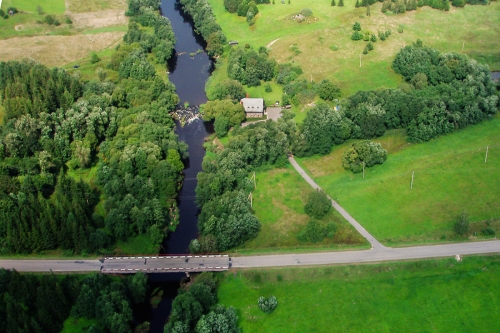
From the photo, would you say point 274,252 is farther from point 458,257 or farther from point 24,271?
point 24,271

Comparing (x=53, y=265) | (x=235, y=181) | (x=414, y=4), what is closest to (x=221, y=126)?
(x=235, y=181)

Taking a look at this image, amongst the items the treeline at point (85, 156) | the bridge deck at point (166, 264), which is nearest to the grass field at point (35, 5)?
the treeline at point (85, 156)

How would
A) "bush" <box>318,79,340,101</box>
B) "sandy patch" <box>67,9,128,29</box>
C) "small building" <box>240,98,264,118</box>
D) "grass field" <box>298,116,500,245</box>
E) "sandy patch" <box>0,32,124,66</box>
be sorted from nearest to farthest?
"grass field" <box>298,116,500,245</box> < "small building" <box>240,98,264,118</box> < "bush" <box>318,79,340,101</box> < "sandy patch" <box>0,32,124,66</box> < "sandy patch" <box>67,9,128,29</box>

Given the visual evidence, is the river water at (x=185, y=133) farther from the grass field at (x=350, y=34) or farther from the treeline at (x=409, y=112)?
the treeline at (x=409, y=112)

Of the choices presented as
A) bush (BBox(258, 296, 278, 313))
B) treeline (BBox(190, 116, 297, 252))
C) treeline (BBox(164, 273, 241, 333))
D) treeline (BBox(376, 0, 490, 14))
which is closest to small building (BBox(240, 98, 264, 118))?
treeline (BBox(190, 116, 297, 252))

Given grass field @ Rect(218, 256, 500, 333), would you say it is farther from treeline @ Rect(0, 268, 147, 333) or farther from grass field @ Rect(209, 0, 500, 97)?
grass field @ Rect(209, 0, 500, 97)

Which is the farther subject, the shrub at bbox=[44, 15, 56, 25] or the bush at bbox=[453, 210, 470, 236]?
the shrub at bbox=[44, 15, 56, 25]

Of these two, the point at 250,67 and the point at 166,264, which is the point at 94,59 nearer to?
the point at 250,67
